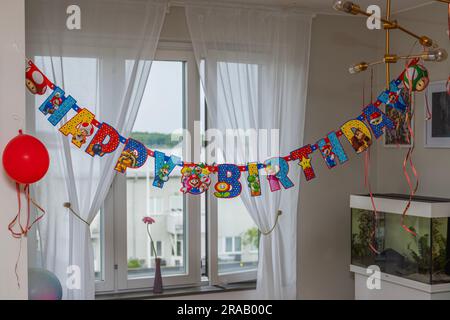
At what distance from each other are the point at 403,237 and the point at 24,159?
2.44 metres

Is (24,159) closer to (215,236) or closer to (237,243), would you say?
(215,236)

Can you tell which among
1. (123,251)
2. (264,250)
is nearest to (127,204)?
(123,251)

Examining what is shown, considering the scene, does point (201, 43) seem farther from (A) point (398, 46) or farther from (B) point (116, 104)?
(A) point (398, 46)

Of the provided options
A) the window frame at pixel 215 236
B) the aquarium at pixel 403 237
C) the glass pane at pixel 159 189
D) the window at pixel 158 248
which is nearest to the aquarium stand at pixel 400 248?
the aquarium at pixel 403 237

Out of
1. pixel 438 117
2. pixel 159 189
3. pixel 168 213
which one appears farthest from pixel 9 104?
pixel 438 117

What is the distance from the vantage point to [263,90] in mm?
4301

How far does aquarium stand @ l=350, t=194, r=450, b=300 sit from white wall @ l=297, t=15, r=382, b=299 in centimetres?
35

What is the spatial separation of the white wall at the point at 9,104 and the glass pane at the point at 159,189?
1471 mm

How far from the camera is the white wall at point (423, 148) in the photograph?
4.18 meters

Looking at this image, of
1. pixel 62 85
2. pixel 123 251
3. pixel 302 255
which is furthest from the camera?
pixel 302 255

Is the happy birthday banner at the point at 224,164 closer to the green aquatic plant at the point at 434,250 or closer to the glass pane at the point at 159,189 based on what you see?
the glass pane at the point at 159,189

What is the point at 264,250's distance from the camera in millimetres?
4301

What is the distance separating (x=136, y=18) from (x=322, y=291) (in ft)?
7.82

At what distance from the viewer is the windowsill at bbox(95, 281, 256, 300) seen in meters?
4.01
